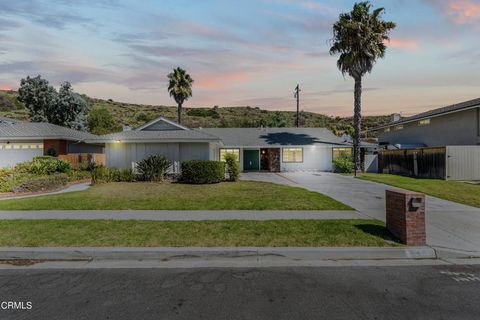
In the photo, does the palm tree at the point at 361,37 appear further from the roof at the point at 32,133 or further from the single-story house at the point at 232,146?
the roof at the point at 32,133

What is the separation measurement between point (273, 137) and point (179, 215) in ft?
76.2

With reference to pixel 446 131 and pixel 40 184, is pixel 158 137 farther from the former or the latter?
pixel 446 131

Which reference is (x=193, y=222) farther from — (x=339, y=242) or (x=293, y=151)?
(x=293, y=151)

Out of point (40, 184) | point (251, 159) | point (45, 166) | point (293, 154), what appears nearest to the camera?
point (40, 184)

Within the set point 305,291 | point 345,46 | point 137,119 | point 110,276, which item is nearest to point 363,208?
point 305,291

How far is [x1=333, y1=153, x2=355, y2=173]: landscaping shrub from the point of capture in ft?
91.3

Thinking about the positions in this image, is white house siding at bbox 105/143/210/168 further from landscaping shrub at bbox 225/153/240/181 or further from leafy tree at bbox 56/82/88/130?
leafy tree at bbox 56/82/88/130

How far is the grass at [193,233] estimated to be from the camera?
6789 mm

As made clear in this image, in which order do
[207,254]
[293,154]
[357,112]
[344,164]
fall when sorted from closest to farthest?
[207,254] < [357,112] < [344,164] < [293,154]

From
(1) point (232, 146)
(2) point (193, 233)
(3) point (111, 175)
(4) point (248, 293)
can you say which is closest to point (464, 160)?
(1) point (232, 146)

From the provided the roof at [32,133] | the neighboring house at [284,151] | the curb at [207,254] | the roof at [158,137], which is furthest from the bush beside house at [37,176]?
the neighboring house at [284,151]

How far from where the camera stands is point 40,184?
624 inches

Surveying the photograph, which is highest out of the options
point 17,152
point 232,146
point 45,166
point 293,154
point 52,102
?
point 52,102

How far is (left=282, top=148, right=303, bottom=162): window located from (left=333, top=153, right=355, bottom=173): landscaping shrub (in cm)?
325
